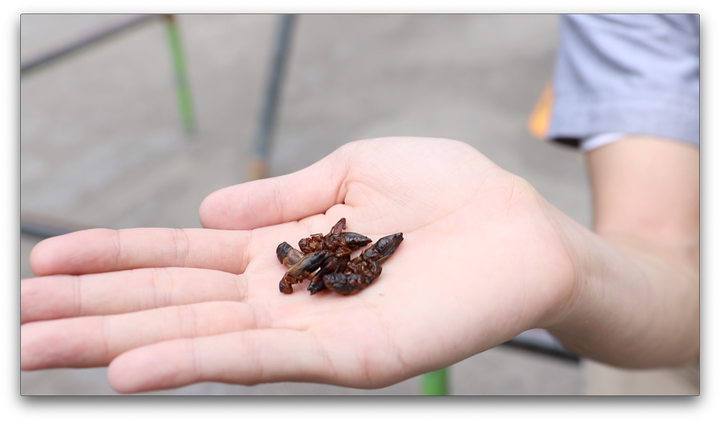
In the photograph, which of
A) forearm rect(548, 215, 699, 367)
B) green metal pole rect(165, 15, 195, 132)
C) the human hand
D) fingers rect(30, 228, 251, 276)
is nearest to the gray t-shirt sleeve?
forearm rect(548, 215, 699, 367)

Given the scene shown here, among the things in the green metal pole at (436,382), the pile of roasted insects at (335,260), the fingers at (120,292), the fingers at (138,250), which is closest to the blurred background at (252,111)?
the green metal pole at (436,382)

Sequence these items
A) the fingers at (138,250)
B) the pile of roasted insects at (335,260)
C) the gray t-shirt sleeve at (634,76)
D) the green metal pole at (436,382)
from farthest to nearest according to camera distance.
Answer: the gray t-shirt sleeve at (634,76)
the green metal pole at (436,382)
the pile of roasted insects at (335,260)
the fingers at (138,250)

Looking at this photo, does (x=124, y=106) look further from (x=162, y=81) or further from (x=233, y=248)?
(x=233, y=248)

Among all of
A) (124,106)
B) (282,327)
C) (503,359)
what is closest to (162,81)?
(124,106)

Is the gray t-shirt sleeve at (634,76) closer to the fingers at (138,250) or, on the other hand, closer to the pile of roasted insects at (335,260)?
the pile of roasted insects at (335,260)

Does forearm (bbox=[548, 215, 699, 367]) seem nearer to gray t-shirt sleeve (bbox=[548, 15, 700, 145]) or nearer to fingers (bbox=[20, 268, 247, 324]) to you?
gray t-shirt sleeve (bbox=[548, 15, 700, 145])

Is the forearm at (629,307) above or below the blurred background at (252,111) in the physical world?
below
